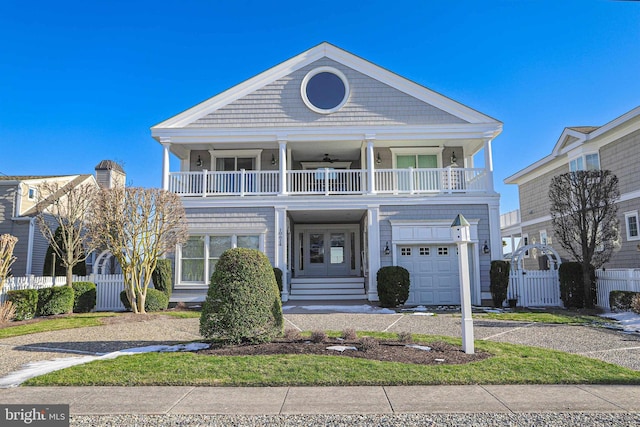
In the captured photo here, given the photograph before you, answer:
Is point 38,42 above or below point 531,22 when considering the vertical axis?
above

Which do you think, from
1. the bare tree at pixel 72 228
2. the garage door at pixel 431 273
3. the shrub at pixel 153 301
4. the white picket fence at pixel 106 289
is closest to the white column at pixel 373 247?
the garage door at pixel 431 273

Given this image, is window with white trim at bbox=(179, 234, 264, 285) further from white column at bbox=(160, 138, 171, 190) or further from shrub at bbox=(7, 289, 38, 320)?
shrub at bbox=(7, 289, 38, 320)

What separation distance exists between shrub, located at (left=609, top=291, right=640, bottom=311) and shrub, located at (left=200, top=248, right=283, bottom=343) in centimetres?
984

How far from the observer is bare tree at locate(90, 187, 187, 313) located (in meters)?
11.7

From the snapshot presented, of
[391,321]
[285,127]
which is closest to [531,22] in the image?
[285,127]

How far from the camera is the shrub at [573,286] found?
43.4 ft

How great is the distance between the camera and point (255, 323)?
704cm

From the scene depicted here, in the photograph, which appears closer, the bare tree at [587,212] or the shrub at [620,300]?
the shrub at [620,300]

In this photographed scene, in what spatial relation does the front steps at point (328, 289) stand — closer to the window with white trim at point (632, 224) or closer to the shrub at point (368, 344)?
the shrub at point (368, 344)

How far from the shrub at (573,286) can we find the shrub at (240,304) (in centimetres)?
1043

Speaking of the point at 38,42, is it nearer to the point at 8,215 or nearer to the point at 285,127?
the point at 8,215

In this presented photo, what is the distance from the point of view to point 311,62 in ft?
52.2

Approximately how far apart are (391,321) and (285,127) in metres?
8.12

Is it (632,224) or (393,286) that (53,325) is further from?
(632,224)
